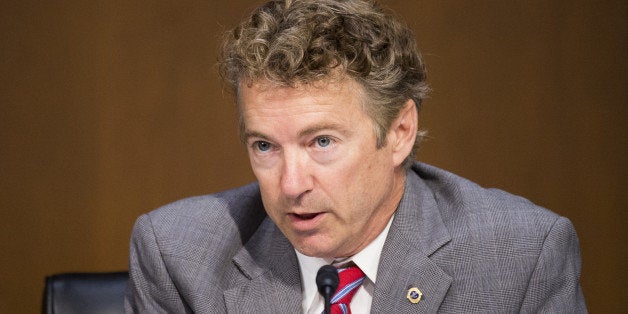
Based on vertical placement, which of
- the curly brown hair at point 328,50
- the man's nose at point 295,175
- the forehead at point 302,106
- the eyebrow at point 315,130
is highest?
the curly brown hair at point 328,50

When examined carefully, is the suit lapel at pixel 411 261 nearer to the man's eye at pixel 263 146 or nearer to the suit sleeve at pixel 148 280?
the man's eye at pixel 263 146

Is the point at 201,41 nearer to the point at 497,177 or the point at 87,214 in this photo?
the point at 87,214

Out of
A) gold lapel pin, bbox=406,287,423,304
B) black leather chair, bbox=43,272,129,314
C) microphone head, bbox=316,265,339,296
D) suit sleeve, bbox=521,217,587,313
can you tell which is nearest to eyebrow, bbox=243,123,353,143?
microphone head, bbox=316,265,339,296

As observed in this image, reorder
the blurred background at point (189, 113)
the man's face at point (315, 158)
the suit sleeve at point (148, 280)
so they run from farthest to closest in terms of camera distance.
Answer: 1. the blurred background at point (189, 113)
2. the suit sleeve at point (148, 280)
3. the man's face at point (315, 158)

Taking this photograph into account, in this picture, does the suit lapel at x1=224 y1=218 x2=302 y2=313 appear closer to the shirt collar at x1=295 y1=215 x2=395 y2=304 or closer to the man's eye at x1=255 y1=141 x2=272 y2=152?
the shirt collar at x1=295 y1=215 x2=395 y2=304

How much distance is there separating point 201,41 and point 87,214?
0.69m

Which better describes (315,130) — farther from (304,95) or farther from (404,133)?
(404,133)

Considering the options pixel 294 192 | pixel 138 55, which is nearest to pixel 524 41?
pixel 138 55

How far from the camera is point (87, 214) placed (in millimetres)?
3068

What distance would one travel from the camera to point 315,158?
6.21 ft

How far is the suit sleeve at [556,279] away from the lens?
6.58ft

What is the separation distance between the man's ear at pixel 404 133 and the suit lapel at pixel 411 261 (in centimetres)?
14

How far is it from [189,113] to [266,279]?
1068 mm

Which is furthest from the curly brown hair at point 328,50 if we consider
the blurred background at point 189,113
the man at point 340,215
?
the blurred background at point 189,113
